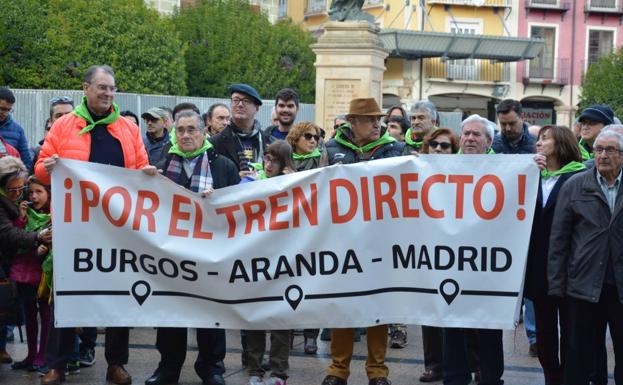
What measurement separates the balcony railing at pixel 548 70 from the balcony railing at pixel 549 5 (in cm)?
218

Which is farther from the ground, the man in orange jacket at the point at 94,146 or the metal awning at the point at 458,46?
the metal awning at the point at 458,46

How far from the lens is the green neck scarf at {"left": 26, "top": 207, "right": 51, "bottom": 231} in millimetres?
8453

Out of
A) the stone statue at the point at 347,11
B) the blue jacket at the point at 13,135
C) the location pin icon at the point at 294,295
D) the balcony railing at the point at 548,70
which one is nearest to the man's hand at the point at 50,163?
the location pin icon at the point at 294,295

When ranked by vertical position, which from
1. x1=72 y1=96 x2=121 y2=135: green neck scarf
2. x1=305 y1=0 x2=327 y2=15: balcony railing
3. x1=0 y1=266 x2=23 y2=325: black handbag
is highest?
x1=305 y1=0 x2=327 y2=15: balcony railing

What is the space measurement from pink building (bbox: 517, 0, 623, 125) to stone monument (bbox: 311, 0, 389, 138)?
28077 millimetres

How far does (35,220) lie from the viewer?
8.49m

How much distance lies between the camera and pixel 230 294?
768 cm

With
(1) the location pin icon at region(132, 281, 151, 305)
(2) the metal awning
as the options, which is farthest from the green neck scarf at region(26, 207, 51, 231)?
(2) the metal awning

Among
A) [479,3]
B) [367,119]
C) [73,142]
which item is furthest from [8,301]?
[479,3]

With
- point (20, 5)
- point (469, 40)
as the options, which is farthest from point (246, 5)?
point (20, 5)

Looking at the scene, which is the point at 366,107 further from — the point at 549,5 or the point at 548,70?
the point at 549,5

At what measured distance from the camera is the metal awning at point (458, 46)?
147 ft

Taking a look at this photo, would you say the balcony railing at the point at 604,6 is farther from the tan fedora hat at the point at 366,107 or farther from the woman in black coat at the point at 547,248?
the woman in black coat at the point at 547,248

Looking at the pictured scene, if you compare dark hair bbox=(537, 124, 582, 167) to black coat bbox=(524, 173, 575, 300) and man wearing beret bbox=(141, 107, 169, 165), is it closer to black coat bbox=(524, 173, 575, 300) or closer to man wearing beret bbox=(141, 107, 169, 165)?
black coat bbox=(524, 173, 575, 300)
